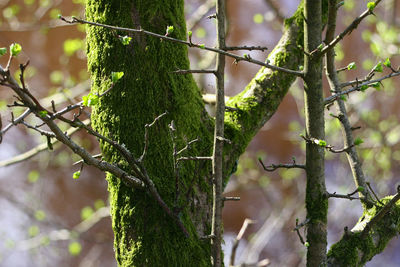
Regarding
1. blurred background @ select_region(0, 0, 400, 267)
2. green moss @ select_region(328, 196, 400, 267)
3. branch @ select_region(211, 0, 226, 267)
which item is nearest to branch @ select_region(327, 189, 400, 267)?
green moss @ select_region(328, 196, 400, 267)

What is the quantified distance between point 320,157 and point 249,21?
14.2 ft

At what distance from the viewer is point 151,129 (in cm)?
121

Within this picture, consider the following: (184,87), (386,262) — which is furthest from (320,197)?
(386,262)

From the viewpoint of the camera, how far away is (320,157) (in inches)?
52.2

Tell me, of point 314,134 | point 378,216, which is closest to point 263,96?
point 314,134

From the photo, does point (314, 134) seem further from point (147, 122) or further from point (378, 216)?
point (147, 122)

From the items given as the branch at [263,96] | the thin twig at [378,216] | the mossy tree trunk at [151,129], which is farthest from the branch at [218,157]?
the thin twig at [378,216]

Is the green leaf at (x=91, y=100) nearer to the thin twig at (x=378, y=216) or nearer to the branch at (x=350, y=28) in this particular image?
the branch at (x=350, y=28)

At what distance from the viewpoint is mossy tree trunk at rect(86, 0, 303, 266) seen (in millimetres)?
1168

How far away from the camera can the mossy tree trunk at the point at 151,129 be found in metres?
1.17

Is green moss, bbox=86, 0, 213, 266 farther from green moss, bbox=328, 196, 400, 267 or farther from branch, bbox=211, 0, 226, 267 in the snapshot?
green moss, bbox=328, 196, 400, 267

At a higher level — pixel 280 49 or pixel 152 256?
pixel 280 49

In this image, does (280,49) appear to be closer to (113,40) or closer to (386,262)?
(113,40)

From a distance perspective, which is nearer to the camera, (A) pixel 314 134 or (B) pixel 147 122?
(B) pixel 147 122
